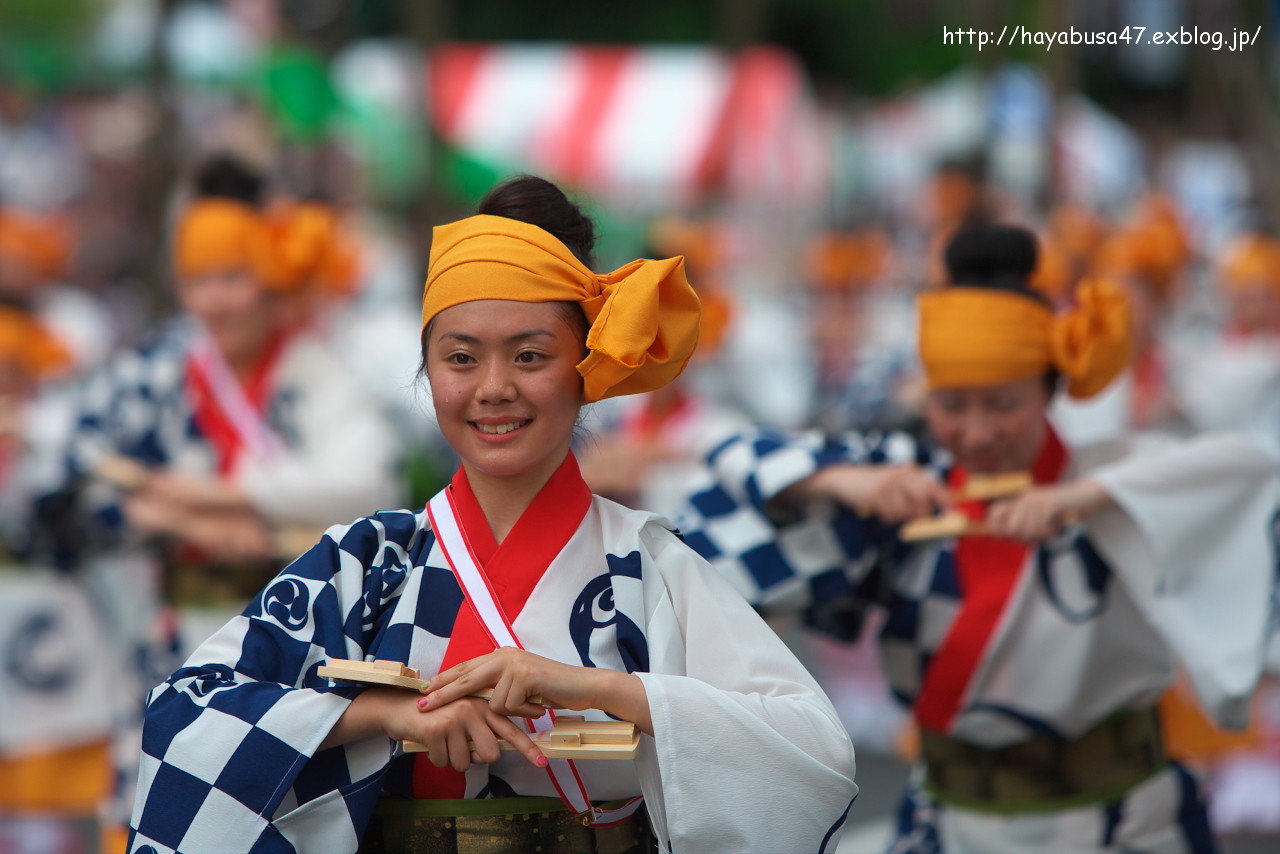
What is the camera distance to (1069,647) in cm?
326

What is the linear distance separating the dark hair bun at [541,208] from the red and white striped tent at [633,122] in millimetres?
15409

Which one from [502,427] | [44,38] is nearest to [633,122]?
[44,38]

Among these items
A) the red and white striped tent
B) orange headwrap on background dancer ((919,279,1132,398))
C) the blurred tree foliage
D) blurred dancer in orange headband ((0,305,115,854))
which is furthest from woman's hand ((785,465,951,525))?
the blurred tree foliage

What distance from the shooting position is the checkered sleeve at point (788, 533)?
10.9 feet

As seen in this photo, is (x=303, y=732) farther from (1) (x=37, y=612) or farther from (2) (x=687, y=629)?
(1) (x=37, y=612)

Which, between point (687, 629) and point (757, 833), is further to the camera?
point (687, 629)

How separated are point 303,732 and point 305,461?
2507 mm

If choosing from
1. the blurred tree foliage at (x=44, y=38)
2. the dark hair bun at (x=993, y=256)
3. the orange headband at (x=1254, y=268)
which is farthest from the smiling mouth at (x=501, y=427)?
the blurred tree foliage at (x=44, y=38)

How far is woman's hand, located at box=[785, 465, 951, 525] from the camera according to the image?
3215 millimetres

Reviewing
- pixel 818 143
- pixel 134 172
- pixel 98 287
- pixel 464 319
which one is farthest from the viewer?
pixel 818 143

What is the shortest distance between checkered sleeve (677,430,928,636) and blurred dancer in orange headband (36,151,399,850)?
147 centimetres

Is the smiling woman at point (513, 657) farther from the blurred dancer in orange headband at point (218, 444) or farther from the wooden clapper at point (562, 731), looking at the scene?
the blurred dancer in orange headband at point (218, 444)

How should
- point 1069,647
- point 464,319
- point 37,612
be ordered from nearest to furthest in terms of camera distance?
1. point 464,319
2. point 1069,647
3. point 37,612

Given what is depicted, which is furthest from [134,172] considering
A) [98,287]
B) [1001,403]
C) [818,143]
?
[1001,403]
